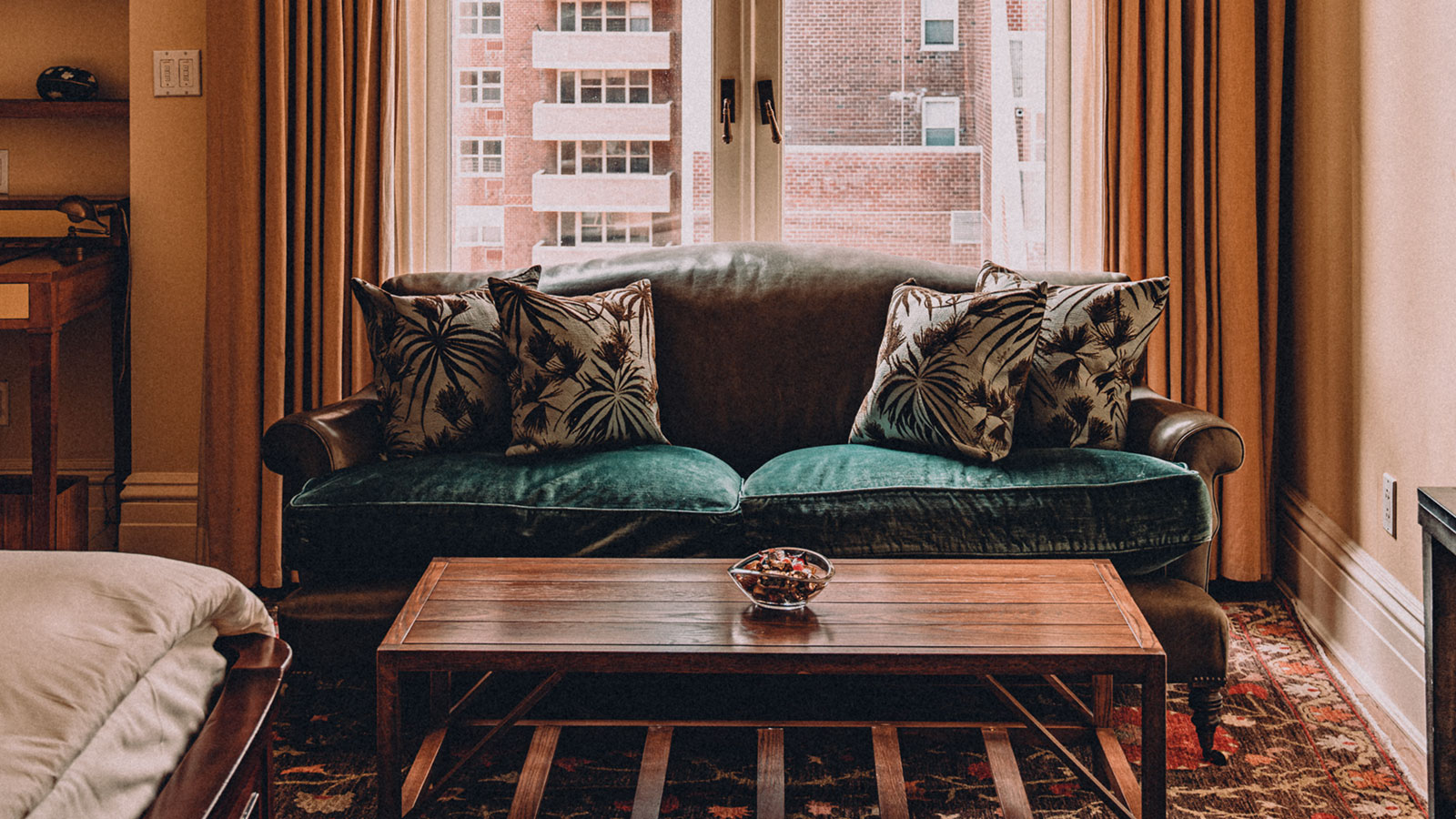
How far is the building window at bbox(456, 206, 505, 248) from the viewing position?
3.44 metres

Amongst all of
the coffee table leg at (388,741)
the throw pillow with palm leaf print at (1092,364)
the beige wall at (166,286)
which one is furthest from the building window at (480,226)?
the coffee table leg at (388,741)

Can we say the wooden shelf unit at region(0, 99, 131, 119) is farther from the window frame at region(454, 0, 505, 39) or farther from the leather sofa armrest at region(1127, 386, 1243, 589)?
the leather sofa armrest at region(1127, 386, 1243, 589)

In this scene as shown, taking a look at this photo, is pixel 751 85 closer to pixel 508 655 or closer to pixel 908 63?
pixel 908 63

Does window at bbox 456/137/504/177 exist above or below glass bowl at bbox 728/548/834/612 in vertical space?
above

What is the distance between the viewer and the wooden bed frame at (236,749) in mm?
1032

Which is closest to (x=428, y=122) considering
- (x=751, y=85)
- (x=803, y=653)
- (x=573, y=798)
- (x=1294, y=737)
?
(x=751, y=85)

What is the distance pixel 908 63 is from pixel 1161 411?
1.37 metres

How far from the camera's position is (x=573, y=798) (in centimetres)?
201

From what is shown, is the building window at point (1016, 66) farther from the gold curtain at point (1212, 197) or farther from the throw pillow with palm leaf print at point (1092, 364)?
the throw pillow with palm leaf print at point (1092, 364)

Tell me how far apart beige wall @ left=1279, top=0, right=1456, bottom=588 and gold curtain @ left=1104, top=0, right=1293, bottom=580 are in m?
0.08

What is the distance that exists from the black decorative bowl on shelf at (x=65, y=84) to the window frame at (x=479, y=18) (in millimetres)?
1044

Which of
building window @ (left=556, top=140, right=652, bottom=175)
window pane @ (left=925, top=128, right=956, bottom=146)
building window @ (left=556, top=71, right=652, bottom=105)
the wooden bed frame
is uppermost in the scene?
building window @ (left=556, top=71, right=652, bottom=105)

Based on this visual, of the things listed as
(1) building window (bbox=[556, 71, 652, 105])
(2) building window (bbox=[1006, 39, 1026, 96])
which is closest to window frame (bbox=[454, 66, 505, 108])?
(1) building window (bbox=[556, 71, 652, 105])

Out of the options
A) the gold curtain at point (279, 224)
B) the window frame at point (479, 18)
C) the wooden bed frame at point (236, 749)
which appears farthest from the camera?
the window frame at point (479, 18)
